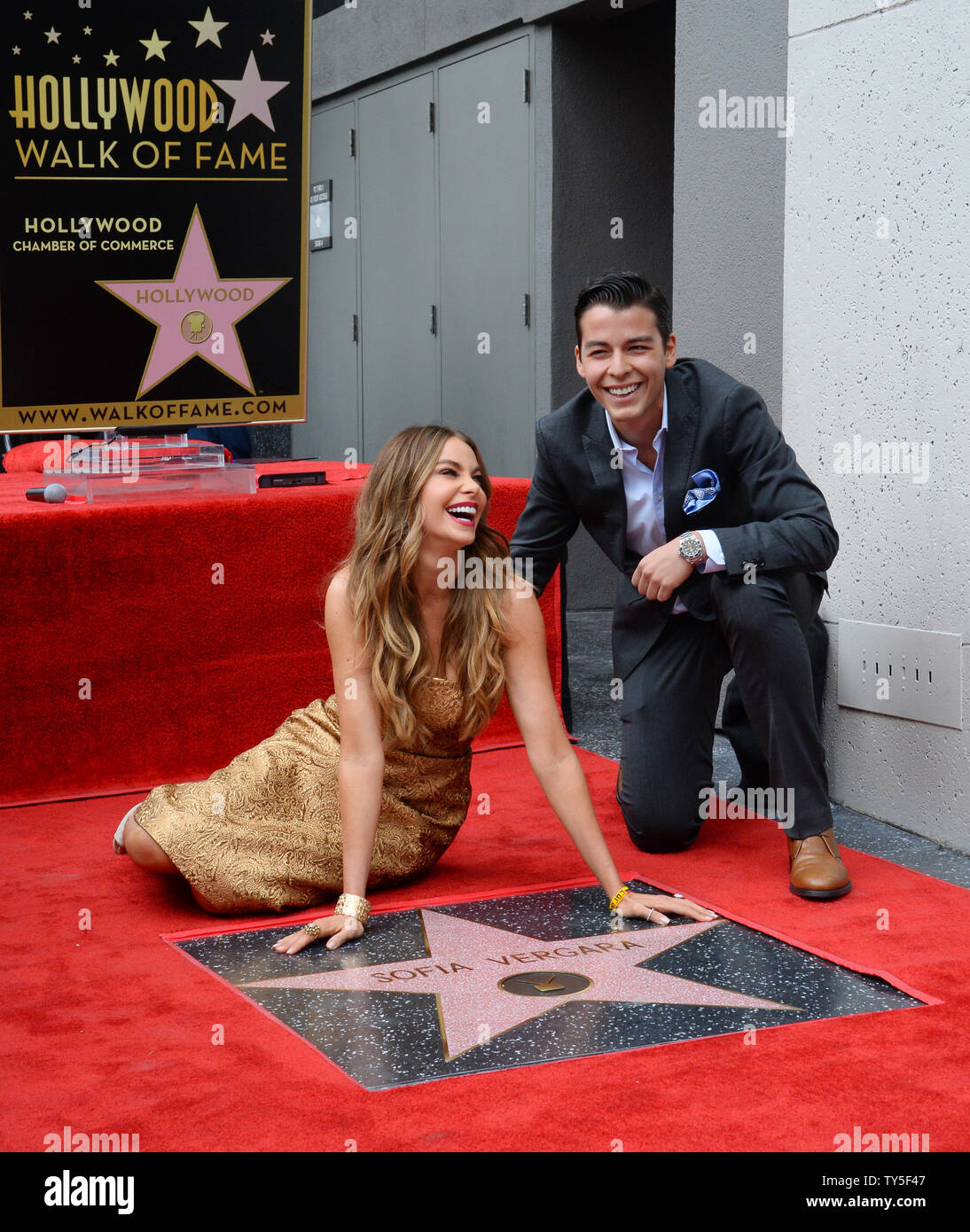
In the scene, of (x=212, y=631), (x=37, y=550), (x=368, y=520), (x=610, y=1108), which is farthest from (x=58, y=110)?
(x=610, y=1108)

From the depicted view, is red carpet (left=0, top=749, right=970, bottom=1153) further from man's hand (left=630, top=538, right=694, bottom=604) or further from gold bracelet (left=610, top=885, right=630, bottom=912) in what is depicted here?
man's hand (left=630, top=538, right=694, bottom=604)

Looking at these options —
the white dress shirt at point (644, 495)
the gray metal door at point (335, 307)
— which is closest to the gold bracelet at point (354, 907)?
the white dress shirt at point (644, 495)

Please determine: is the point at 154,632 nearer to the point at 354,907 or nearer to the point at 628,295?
the point at 354,907

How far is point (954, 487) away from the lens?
9.45 feet

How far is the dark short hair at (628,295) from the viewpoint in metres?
2.68

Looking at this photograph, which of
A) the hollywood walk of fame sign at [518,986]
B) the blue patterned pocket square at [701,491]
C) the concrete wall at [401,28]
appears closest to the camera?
the hollywood walk of fame sign at [518,986]

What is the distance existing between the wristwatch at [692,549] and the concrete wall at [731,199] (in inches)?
39.9

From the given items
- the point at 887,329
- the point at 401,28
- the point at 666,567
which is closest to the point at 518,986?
the point at 666,567

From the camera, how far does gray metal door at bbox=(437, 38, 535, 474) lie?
5.83m

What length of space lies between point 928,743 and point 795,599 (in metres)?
0.49

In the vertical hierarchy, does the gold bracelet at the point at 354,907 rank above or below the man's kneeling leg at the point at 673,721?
below

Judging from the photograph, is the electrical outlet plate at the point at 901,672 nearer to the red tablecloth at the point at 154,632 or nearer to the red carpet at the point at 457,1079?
the red carpet at the point at 457,1079

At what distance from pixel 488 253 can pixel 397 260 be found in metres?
0.83

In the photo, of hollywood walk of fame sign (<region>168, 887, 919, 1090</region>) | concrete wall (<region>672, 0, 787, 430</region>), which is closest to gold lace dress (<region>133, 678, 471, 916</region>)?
hollywood walk of fame sign (<region>168, 887, 919, 1090</region>)
